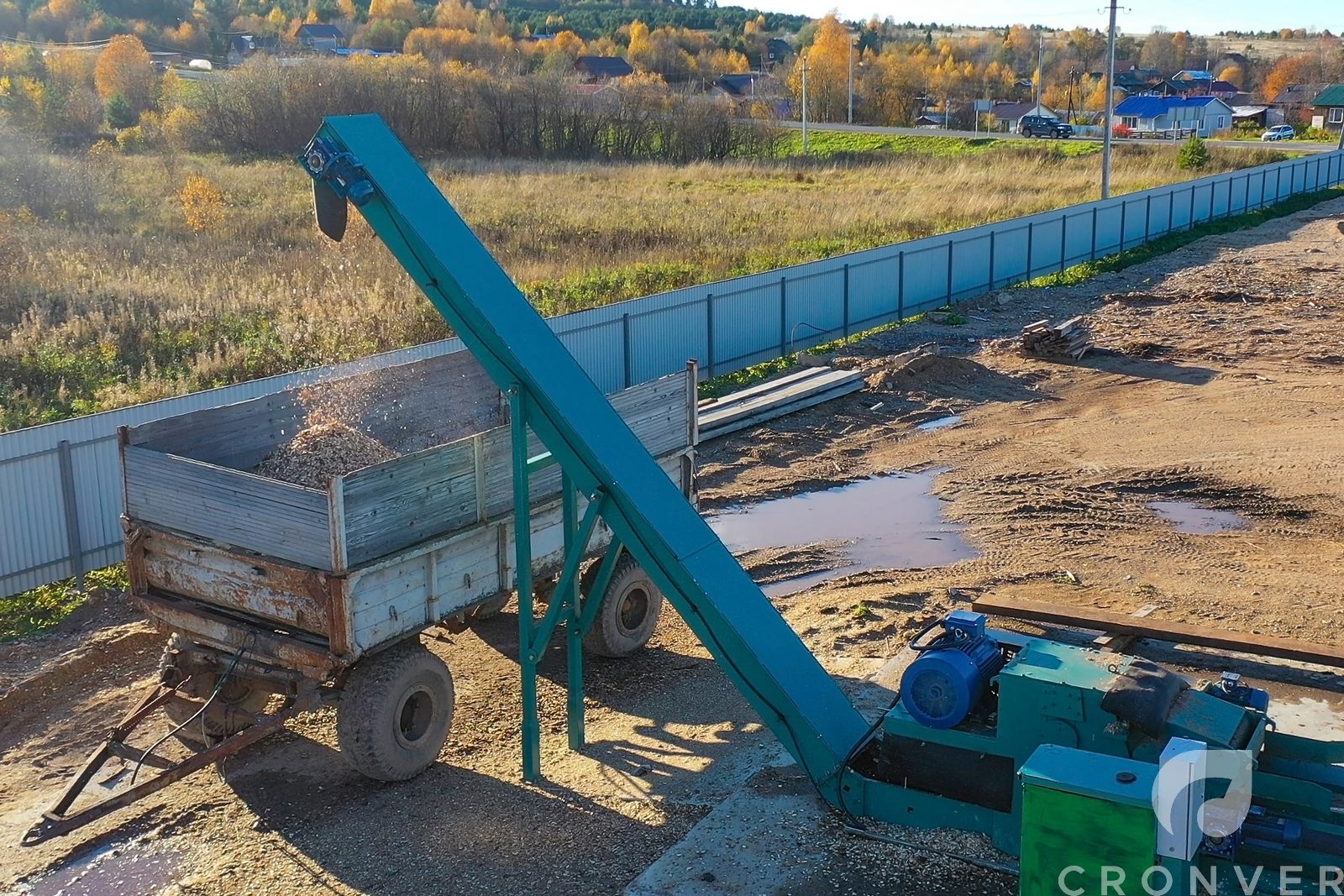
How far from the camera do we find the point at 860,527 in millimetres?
13195

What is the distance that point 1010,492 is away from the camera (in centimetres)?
1402

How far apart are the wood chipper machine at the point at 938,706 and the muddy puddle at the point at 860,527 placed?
4199mm

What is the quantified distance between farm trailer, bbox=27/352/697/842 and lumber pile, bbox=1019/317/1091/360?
13.4 metres

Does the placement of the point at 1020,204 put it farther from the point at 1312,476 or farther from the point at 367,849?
the point at 367,849

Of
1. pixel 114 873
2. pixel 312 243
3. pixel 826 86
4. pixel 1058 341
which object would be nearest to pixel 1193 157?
pixel 1058 341

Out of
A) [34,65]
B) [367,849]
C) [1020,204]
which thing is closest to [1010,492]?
[367,849]

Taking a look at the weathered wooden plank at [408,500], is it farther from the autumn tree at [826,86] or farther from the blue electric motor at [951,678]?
the autumn tree at [826,86]

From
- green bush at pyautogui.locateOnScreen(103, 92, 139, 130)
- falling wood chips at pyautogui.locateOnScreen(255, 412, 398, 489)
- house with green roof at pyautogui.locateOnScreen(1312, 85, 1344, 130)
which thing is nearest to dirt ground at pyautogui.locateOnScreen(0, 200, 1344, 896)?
falling wood chips at pyautogui.locateOnScreen(255, 412, 398, 489)

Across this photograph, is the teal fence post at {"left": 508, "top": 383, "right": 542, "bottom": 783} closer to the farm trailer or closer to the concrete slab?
the farm trailer

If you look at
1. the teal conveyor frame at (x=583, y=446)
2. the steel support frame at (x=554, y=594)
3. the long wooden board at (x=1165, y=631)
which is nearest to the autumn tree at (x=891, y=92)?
the long wooden board at (x=1165, y=631)

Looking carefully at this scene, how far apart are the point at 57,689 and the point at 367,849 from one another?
355 cm

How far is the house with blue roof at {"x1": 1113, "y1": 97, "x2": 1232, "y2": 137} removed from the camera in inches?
3401

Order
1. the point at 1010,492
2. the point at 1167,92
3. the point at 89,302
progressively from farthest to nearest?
the point at 1167,92
the point at 89,302
the point at 1010,492

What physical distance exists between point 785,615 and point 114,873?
220 inches
